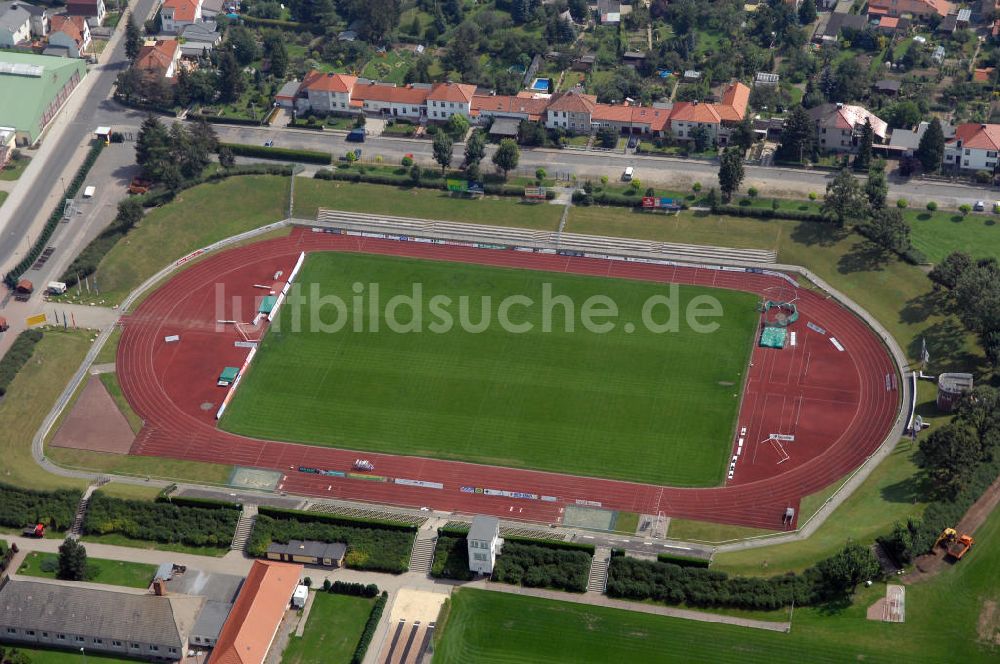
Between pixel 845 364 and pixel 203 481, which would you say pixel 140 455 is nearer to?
pixel 203 481

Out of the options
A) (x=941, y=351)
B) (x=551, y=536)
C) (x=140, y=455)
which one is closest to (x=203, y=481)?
(x=140, y=455)

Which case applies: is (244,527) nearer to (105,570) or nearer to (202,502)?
(202,502)

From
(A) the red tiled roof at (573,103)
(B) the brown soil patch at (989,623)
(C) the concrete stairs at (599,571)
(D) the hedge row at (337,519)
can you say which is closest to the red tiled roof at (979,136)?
(A) the red tiled roof at (573,103)

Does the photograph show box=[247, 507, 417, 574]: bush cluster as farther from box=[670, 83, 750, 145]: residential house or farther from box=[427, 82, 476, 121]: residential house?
box=[670, 83, 750, 145]: residential house

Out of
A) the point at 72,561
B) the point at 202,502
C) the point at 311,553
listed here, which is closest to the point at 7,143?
the point at 202,502

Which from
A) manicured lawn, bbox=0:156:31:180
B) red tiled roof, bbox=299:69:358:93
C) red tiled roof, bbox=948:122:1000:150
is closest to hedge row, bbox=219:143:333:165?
red tiled roof, bbox=299:69:358:93

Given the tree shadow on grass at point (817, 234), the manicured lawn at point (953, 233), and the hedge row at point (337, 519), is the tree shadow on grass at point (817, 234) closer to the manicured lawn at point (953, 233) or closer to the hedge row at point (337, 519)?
the manicured lawn at point (953, 233)
